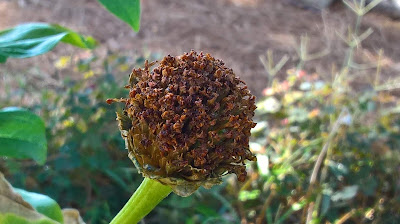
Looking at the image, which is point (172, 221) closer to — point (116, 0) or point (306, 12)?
point (116, 0)

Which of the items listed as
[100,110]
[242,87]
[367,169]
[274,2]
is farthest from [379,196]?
[274,2]

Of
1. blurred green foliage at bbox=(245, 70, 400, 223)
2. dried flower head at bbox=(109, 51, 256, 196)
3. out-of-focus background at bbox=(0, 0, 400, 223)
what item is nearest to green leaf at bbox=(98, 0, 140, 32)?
dried flower head at bbox=(109, 51, 256, 196)

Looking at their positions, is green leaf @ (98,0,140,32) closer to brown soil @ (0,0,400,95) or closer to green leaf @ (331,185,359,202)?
green leaf @ (331,185,359,202)

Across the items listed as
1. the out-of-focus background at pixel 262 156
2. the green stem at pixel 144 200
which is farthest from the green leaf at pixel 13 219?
the out-of-focus background at pixel 262 156

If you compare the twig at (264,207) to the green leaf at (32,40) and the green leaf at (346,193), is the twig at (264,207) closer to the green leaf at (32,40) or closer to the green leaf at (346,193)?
the green leaf at (346,193)

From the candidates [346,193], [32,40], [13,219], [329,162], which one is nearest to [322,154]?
→ [329,162]

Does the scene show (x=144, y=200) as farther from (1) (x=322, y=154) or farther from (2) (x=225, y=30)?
(2) (x=225, y=30)
